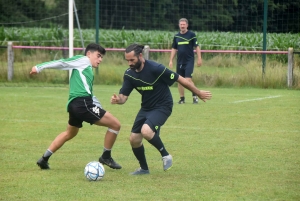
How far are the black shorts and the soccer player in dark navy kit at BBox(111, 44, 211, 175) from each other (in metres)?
0.27

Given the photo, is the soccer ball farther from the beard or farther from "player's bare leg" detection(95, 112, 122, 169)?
the beard

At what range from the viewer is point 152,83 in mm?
8148

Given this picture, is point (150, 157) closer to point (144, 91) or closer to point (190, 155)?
point (190, 155)

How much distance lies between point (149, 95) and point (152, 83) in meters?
0.20

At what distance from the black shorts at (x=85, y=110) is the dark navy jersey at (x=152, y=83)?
1.39 feet

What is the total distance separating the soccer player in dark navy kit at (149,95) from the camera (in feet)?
26.3

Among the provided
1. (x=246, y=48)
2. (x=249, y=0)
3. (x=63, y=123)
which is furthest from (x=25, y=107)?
(x=246, y=48)

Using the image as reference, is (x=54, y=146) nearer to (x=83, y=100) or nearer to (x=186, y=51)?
(x=83, y=100)

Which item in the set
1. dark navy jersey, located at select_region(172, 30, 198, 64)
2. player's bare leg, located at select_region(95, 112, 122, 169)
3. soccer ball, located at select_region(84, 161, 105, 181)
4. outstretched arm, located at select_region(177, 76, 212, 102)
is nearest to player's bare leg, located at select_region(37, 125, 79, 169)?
player's bare leg, located at select_region(95, 112, 122, 169)

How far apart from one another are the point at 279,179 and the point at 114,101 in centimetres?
229

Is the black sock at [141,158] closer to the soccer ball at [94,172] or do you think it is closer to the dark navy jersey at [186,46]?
the soccer ball at [94,172]

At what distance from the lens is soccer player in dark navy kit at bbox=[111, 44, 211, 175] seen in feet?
26.3

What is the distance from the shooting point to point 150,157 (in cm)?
946

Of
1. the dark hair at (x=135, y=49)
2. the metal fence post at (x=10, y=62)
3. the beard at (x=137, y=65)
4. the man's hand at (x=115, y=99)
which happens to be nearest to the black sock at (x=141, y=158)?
the man's hand at (x=115, y=99)
